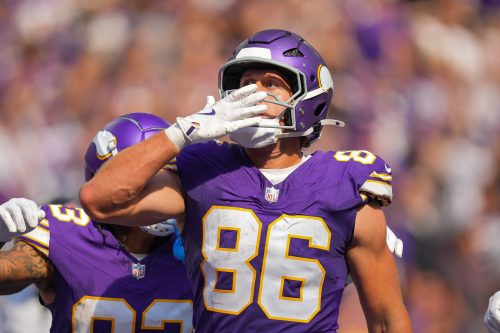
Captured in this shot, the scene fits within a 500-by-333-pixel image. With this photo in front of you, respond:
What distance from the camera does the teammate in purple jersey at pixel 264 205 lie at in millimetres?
2572

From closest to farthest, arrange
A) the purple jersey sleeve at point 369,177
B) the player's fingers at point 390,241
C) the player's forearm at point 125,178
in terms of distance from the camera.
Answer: the player's forearm at point 125,178
the purple jersey sleeve at point 369,177
the player's fingers at point 390,241

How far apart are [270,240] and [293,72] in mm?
545

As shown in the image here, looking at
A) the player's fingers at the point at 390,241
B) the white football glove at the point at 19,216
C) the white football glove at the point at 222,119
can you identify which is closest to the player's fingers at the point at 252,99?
the white football glove at the point at 222,119

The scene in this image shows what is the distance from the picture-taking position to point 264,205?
8.64 ft

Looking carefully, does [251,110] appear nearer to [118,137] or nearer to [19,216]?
[19,216]

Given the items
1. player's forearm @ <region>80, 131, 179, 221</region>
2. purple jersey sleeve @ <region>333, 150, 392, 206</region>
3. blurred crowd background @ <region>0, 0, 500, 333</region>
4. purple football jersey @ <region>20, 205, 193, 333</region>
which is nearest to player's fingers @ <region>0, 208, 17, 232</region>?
player's forearm @ <region>80, 131, 179, 221</region>

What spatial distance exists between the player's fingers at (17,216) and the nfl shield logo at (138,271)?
24.3 inches

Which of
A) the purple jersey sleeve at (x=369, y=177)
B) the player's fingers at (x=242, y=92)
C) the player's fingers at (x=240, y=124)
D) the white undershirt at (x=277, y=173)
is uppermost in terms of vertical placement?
the player's fingers at (x=242, y=92)

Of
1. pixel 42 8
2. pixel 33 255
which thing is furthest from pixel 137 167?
pixel 42 8

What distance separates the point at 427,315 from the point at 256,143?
7.83ft

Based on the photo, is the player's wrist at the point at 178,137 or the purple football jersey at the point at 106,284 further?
the purple football jersey at the point at 106,284

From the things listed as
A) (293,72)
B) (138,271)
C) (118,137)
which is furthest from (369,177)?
(118,137)

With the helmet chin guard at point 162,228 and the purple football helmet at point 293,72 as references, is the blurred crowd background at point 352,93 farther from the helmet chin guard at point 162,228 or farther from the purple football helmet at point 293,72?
the purple football helmet at point 293,72

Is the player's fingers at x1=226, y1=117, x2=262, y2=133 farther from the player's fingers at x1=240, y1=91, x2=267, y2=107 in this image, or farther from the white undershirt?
the white undershirt
